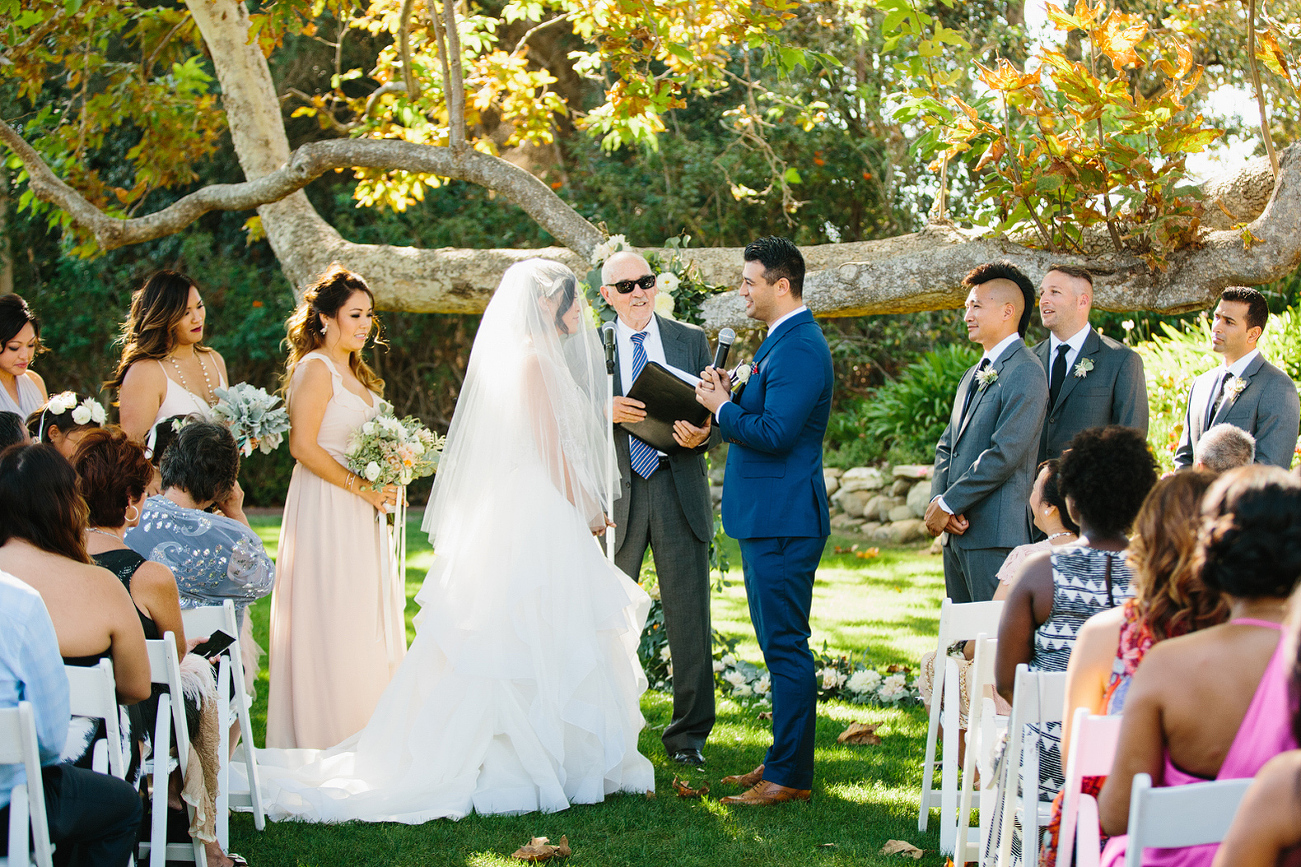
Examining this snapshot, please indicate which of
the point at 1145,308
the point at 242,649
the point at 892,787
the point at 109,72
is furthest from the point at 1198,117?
the point at 109,72

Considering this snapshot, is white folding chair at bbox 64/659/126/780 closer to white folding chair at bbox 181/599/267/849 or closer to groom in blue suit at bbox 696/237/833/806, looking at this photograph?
white folding chair at bbox 181/599/267/849

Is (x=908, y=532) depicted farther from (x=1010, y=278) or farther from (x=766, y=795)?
(x=766, y=795)

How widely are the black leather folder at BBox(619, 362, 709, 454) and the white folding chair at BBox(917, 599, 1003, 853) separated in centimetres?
141

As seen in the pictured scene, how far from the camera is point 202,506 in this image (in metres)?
4.00

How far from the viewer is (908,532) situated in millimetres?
11414

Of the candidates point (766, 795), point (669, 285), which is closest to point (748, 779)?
point (766, 795)

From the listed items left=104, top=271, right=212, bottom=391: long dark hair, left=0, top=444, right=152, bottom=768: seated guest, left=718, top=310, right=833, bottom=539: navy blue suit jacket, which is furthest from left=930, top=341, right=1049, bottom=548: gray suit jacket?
left=104, top=271, right=212, bottom=391: long dark hair

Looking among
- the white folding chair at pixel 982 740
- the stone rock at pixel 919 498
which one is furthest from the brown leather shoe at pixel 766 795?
the stone rock at pixel 919 498

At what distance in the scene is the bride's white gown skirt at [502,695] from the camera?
4086mm

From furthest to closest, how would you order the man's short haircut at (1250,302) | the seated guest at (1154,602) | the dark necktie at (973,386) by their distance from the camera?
the man's short haircut at (1250,302) → the dark necktie at (973,386) → the seated guest at (1154,602)

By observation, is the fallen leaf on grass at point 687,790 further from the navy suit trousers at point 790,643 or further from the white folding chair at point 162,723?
the white folding chair at point 162,723

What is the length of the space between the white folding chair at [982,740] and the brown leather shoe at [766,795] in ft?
3.09

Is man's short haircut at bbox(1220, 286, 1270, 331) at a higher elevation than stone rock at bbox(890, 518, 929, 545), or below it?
higher

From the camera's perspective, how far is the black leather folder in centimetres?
456
